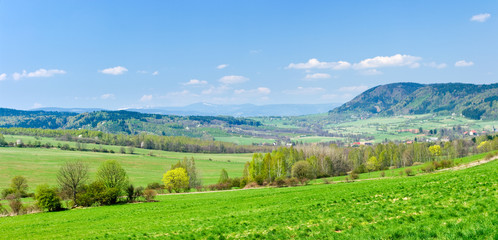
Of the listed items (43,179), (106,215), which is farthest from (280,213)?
(43,179)

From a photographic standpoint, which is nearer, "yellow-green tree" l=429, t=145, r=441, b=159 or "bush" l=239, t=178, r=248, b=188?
"bush" l=239, t=178, r=248, b=188

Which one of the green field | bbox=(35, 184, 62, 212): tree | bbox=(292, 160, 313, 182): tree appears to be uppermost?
bbox=(35, 184, 62, 212): tree

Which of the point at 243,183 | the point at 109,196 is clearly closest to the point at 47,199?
the point at 109,196

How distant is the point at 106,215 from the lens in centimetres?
4184

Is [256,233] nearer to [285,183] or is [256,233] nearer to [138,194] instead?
[138,194]

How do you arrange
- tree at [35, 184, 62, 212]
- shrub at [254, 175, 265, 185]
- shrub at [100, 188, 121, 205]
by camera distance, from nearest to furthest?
tree at [35, 184, 62, 212], shrub at [100, 188, 121, 205], shrub at [254, 175, 265, 185]

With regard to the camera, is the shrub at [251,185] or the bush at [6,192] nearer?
the bush at [6,192]

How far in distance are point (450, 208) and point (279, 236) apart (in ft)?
32.6

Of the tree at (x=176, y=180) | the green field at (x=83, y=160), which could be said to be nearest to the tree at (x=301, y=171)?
the tree at (x=176, y=180)

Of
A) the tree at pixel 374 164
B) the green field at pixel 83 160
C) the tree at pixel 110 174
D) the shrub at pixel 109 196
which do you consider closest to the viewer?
the shrub at pixel 109 196

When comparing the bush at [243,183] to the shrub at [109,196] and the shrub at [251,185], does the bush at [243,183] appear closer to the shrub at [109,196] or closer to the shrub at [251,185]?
the shrub at [251,185]

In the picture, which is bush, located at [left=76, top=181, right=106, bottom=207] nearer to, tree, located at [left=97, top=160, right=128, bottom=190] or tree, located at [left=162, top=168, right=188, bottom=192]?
tree, located at [left=97, top=160, right=128, bottom=190]

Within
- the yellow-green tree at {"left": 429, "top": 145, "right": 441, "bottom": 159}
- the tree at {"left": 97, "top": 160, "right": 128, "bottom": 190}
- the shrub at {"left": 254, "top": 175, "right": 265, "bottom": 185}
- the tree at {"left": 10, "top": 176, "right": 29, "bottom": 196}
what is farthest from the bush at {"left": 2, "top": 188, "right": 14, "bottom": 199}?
the yellow-green tree at {"left": 429, "top": 145, "right": 441, "bottom": 159}

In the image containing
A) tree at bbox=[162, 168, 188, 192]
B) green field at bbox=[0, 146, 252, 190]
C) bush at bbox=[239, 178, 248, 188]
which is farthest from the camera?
green field at bbox=[0, 146, 252, 190]
